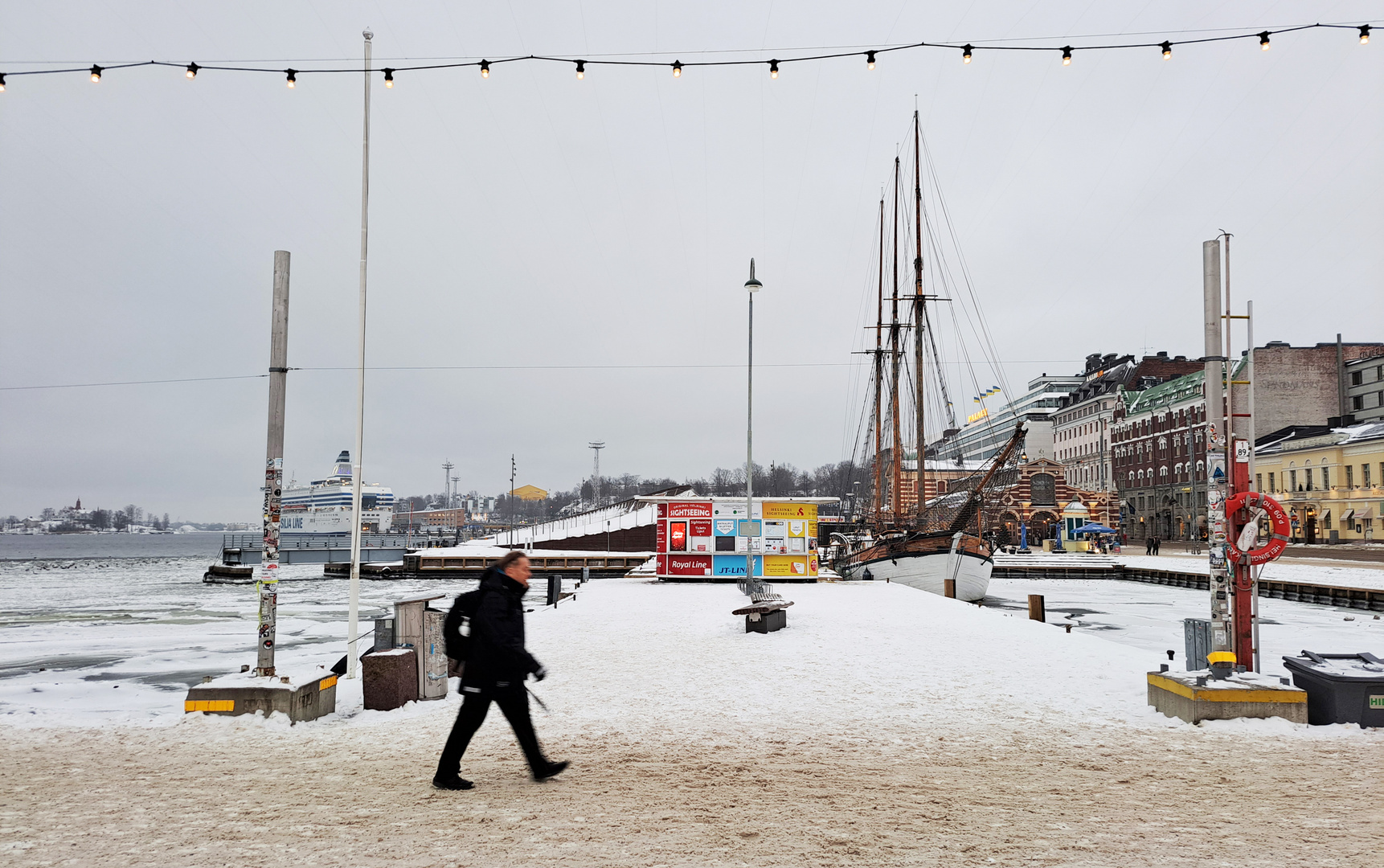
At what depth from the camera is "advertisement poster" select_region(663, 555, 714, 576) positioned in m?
31.7

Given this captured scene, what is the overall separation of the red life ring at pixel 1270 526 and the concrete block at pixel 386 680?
9575 millimetres

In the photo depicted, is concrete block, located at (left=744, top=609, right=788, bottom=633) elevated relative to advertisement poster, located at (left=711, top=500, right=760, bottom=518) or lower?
lower

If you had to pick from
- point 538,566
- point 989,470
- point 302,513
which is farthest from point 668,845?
point 302,513

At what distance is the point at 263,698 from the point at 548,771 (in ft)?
12.7

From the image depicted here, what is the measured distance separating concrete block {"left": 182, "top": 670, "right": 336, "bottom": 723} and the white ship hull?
28155 millimetres

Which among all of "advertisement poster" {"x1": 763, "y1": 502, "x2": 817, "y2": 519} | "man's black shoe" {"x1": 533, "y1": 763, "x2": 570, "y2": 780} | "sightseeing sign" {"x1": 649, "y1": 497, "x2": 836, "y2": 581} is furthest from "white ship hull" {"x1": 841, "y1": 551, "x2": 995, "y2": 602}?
"man's black shoe" {"x1": 533, "y1": 763, "x2": 570, "y2": 780}

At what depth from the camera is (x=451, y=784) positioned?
6.34 m

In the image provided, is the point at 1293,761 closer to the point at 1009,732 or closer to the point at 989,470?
the point at 1009,732

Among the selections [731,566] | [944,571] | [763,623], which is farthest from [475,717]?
[944,571]

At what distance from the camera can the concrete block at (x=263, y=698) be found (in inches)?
332

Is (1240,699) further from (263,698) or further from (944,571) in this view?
(944,571)

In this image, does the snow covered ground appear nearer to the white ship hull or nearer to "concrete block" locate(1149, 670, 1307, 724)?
"concrete block" locate(1149, 670, 1307, 724)

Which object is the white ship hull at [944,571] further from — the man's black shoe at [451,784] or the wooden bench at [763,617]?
the man's black shoe at [451,784]

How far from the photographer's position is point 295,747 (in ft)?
25.2
